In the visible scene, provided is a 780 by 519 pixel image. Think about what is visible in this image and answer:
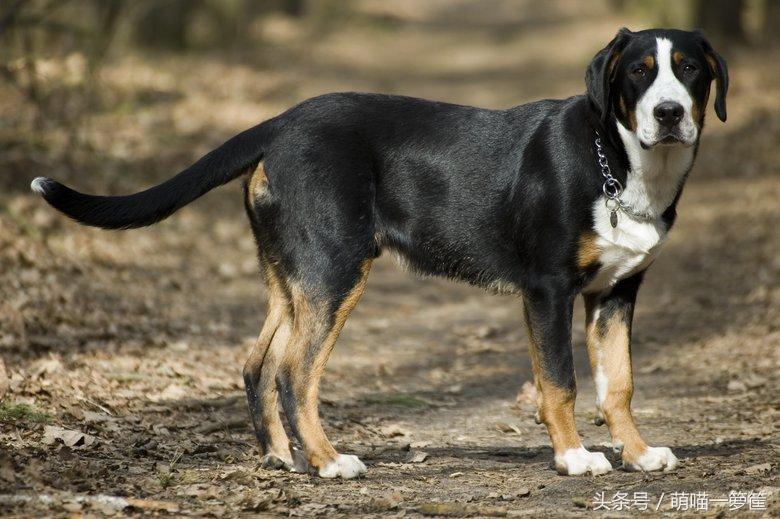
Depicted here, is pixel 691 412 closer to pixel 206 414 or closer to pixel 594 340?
pixel 594 340

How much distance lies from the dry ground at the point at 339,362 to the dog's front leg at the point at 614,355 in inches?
11.4

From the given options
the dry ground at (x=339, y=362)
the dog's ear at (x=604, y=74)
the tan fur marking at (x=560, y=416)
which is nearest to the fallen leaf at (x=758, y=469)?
the dry ground at (x=339, y=362)

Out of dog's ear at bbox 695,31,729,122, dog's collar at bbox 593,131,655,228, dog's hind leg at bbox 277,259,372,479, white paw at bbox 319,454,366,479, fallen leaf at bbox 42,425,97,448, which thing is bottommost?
white paw at bbox 319,454,366,479

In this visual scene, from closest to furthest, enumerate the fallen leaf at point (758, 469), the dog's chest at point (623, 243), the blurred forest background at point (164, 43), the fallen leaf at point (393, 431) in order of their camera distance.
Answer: the fallen leaf at point (758, 469) → the dog's chest at point (623, 243) → the fallen leaf at point (393, 431) → the blurred forest background at point (164, 43)

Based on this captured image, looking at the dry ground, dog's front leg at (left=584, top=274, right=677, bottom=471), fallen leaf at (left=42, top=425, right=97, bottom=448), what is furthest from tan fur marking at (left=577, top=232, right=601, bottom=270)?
fallen leaf at (left=42, top=425, right=97, bottom=448)

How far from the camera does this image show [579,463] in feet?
15.6

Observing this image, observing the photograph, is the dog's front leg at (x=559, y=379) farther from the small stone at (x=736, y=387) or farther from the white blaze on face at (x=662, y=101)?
the small stone at (x=736, y=387)

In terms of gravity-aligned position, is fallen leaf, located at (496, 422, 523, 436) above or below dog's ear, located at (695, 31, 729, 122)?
below

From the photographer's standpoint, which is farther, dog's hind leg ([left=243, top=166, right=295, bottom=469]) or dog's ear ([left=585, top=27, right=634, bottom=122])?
dog's hind leg ([left=243, top=166, right=295, bottom=469])

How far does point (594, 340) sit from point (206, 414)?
223 centimetres

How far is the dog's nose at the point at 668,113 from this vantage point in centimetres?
457

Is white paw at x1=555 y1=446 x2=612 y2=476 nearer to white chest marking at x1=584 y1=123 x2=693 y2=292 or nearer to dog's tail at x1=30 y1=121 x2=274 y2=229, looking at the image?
white chest marking at x1=584 y1=123 x2=693 y2=292

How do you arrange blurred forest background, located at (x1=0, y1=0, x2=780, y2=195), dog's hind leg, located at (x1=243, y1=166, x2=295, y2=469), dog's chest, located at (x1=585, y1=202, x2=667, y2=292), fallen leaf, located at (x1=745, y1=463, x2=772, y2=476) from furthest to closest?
1. blurred forest background, located at (x1=0, y1=0, x2=780, y2=195)
2. dog's hind leg, located at (x1=243, y1=166, x2=295, y2=469)
3. dog's chest, located at (x1=585, y1=202, x2=667, y2=292)
4. fallen leaf, located at (x1=745, y1=463, x2=772, y2=476)

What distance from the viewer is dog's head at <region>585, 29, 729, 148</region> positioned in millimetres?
4613
